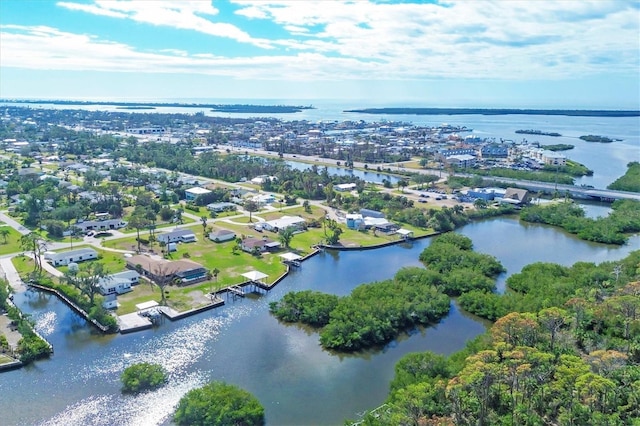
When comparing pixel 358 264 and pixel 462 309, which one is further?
pixel 358 264

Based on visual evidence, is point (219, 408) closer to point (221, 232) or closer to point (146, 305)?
point (146, 305)

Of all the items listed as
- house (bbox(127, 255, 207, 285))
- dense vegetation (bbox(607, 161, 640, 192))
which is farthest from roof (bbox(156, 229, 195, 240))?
dense vegetation (bbox(607, 161, 640, 192))

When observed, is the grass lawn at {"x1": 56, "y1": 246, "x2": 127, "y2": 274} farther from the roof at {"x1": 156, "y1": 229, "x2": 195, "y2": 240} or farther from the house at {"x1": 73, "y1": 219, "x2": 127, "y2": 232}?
the house at {"x1": 73, "y1": 219, "x2": 127, "y2": 232}

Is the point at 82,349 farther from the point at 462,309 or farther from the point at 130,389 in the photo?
the point at 462,309

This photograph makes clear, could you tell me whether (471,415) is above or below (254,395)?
above

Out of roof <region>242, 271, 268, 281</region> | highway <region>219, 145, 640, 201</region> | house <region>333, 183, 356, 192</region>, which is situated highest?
highway <region>219, 145, 640, 201</region>

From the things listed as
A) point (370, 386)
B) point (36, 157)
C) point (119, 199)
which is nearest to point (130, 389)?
point (370, 386)
